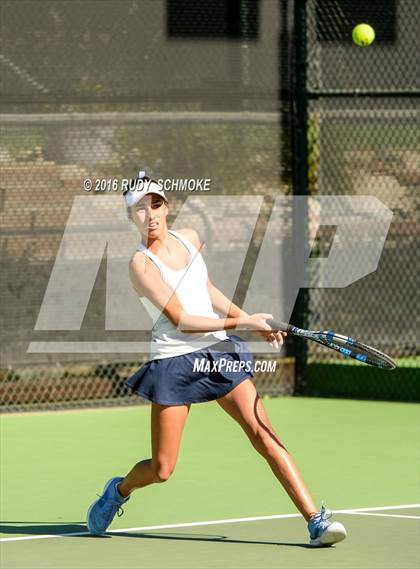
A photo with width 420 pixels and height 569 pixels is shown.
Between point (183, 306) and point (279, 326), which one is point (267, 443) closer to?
point (279, 326)

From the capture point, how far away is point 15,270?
40.1 feet

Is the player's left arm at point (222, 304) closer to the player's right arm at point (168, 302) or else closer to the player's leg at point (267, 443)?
the player's right arm at point (168, 302)

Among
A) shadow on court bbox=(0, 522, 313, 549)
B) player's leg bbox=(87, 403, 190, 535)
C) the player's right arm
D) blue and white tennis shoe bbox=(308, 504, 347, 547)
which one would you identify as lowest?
blue and white tennis shoe bbox=(308, 504, 347, 547)

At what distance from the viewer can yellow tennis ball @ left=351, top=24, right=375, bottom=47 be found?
1290 cm

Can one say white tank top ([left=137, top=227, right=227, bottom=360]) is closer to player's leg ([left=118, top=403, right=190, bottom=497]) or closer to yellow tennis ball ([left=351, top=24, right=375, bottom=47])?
player's leg ([left=118, top=403, right=190, bottom=497])

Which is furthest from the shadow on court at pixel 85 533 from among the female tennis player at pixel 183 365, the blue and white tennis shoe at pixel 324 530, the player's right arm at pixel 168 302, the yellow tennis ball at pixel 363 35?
the yellow tennis ball at pixel 363 35

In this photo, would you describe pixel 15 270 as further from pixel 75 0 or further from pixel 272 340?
pixel 272 340

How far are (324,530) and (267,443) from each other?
1.55 feet

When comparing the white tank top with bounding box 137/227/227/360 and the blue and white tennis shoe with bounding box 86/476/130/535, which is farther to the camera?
the blue and white tennis shoe with bounding box 86/476/130/535

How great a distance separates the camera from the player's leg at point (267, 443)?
7.26m

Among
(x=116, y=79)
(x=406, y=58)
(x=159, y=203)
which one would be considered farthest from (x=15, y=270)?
(x=159, y=203)

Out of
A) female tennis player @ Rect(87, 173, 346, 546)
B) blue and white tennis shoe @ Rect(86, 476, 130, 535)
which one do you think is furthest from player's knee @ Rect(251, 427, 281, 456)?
blue and white tennis shoe @ Rect(86, 476, 130, 535)

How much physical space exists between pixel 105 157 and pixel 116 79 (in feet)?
2.05

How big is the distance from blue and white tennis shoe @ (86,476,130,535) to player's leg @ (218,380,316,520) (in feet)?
2.37
